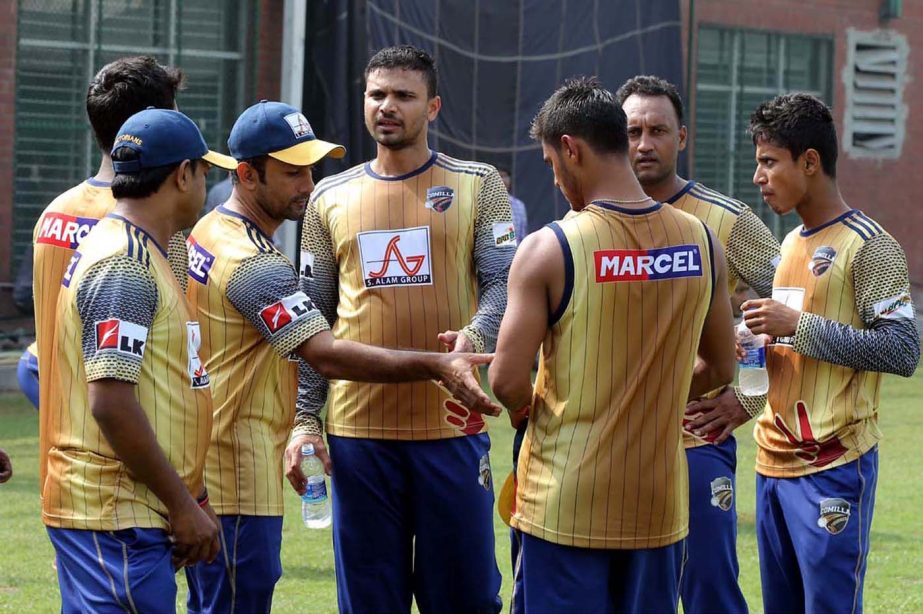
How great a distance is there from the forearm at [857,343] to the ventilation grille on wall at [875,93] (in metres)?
17.3

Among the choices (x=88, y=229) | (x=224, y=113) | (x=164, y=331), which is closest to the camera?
(x=164, y=331)

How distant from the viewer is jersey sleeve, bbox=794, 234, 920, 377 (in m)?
4.94

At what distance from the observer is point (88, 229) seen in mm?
4738

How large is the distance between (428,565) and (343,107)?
995 centimetres

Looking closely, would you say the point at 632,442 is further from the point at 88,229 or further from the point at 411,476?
the point at 88,229

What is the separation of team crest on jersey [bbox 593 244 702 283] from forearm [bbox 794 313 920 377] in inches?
40.0

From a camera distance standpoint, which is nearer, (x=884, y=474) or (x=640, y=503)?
(x=640, y=503)

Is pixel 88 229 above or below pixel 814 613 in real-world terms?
above

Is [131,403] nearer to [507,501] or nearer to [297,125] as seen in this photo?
[507,501]

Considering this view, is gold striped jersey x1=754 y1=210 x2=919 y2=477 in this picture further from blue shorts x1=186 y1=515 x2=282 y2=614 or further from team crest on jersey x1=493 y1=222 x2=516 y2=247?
blue shorts x1=186 y1=515 x2=282 y2=614

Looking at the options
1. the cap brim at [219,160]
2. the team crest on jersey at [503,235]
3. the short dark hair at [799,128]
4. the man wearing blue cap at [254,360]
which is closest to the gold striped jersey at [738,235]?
the short dark hair at [799,128]

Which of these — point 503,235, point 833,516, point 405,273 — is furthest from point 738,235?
point 405,273

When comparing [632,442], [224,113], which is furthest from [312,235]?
[224,113]

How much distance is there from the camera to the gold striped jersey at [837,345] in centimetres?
496
